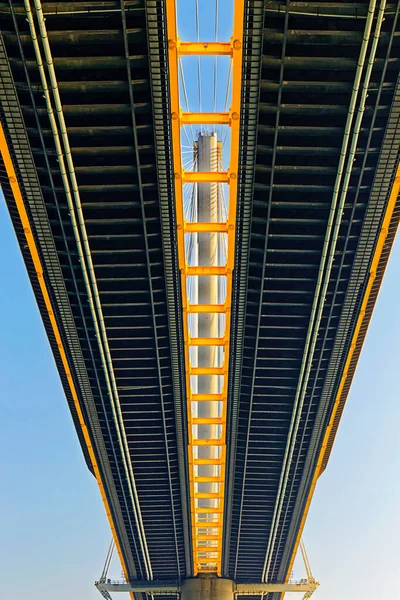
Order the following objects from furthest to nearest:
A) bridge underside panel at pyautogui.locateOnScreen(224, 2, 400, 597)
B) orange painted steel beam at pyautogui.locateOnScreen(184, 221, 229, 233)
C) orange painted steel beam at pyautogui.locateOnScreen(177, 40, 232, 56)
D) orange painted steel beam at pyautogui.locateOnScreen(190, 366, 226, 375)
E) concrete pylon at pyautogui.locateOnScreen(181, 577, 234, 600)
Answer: concrete pylon at pyautogui.locateOnScreen(181, 577, 234, 600) < orange painted steel beam at pyautogui.locateOnScreen(190, 366, 226, 375) < orange painted steel beam at pyautogui.locateOnScreen(184, 221, 229, 233) < orange painted steel beam at pyautogui.locateOnScreen(177, 40, 232, 56) < bridge underside panel at pyautogui.locateOnScreen(224, 2, 400, 597)

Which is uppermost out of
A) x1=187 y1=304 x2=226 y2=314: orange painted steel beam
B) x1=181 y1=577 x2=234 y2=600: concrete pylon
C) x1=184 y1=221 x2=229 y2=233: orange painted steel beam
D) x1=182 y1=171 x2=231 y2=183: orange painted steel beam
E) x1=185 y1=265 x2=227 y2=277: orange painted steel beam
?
x1=182 y1=171 x2=231 y2=183: orange painted steel beam

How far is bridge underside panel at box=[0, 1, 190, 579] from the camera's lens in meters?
26.8

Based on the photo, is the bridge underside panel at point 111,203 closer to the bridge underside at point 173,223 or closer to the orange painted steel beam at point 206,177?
the bridge underside at point 173,223

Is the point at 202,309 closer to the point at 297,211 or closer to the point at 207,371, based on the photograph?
the point at 207,371

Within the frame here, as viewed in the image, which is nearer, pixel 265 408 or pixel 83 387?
pixel 83 387

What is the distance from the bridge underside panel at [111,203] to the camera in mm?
26828

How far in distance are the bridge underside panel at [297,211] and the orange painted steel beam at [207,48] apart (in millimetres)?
2058

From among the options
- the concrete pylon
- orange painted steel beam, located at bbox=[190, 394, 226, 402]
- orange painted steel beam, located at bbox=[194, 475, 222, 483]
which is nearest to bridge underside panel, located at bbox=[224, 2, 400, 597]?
orange painted steel beam, located at bbox=[190, 394, 226, 402]

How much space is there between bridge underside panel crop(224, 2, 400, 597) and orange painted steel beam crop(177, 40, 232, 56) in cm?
206

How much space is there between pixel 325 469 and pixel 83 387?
2194 centimetres

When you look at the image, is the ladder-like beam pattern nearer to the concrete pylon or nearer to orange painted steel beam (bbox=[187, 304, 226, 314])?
orange painted steel beam (bbox=[187, 304, 226, 314])

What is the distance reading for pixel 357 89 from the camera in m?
27.4

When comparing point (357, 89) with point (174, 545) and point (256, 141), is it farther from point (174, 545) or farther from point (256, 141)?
point (174, 545)

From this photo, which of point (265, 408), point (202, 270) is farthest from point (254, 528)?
point (202, 270)
